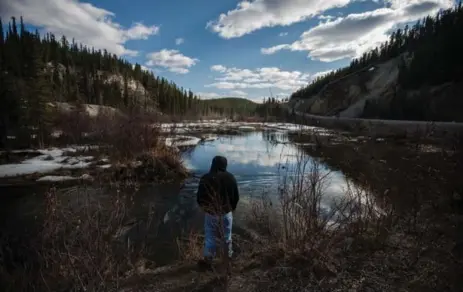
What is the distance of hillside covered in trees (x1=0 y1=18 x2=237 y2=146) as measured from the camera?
918 inches

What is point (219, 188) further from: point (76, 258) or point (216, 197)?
point (76, 258)

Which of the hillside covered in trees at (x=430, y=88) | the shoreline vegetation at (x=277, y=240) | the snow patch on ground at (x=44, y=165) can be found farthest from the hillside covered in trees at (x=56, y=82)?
the hillside covered in trees at (x=430, y=88)

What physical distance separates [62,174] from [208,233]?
12019mm

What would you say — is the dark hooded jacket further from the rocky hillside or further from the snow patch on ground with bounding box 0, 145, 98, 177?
the rocky hillside

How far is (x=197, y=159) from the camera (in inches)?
728

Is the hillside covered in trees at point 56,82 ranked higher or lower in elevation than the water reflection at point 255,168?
higher

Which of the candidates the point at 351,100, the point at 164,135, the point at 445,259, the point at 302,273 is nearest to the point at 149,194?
the point at 164,135

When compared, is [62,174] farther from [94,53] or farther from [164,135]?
[94,53]

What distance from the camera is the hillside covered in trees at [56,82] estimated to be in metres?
23.3

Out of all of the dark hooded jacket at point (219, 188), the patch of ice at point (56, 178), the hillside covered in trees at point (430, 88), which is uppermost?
the hillside covered in trees at point (430, 88)

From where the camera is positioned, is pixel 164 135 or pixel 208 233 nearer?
pixel 208 233

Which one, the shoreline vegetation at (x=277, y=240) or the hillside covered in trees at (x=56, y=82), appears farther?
the hillside covered in trees at (x=56, y=82)

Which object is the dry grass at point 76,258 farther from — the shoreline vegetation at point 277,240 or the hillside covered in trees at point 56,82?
the hillside covered in trees at point 56,82

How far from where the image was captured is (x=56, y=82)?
→ 2623 inches
